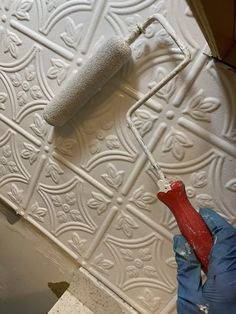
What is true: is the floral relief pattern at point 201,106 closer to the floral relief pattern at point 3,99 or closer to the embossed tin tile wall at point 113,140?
the embossed tin tile wall at point 113,140

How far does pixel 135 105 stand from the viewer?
750 mm

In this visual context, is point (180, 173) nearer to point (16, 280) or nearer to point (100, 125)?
point (100, 125)

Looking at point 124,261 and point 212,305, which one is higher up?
point 212,305

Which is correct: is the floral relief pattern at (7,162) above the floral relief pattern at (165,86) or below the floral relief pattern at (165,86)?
below

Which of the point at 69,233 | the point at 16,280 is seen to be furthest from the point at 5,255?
the point at 69,233

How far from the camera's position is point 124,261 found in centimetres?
89

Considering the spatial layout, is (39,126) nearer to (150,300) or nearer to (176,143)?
(176,143)

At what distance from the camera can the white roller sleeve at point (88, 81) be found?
731 mm

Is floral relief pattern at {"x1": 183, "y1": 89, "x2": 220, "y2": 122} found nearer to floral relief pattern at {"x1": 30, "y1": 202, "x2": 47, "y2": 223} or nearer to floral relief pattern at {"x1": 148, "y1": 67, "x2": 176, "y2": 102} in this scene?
floral relief pattern at {"x1": 148, "y1": 67, "x2": 176, "y2": 102}

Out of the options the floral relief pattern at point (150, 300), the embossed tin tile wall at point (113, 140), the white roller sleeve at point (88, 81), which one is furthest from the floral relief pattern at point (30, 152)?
the floral relief pattern at point (150, 300)

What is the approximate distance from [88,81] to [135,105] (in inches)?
3.6

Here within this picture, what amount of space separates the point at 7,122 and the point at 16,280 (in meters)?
0.35

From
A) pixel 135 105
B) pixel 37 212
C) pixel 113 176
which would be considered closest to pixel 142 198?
pixel 113 176

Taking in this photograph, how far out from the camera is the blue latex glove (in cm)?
65
